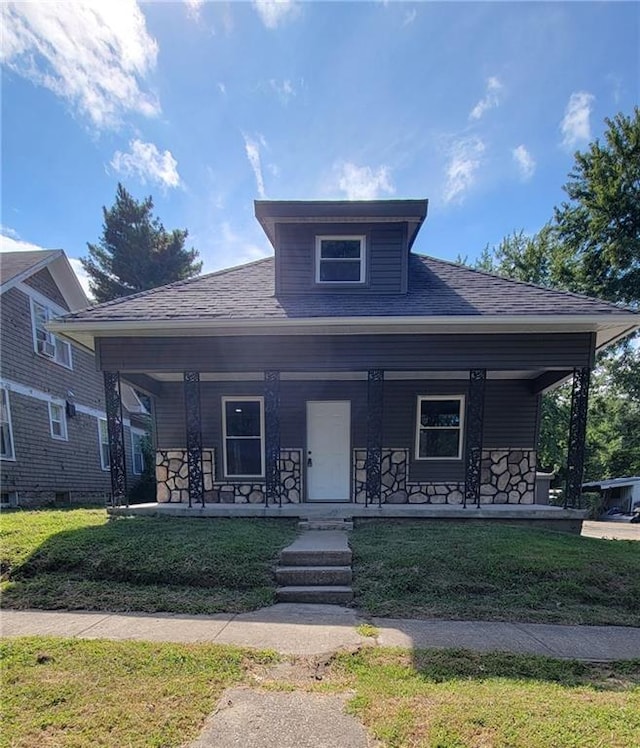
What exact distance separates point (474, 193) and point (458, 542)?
425 inches

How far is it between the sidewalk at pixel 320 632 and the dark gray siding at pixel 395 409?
4.15 m

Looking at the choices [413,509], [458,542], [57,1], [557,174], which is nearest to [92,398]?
[57,1]

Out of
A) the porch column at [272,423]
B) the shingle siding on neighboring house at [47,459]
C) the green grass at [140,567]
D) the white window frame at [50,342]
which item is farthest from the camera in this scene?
the white window frame at [50,342]

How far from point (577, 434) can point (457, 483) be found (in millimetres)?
2234

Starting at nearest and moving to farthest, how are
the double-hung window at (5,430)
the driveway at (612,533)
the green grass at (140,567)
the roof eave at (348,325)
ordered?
the green grass at (140,567) < the roof eave at (348,325) < the driveway at (612,533) < the double-hung window at (5,430)

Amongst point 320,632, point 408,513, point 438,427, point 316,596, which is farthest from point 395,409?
point 320,632

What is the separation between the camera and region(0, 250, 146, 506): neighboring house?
367 inches

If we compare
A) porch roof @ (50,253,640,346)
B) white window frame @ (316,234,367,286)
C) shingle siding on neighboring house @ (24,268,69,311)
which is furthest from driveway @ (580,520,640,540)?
shingle siding on neighboring house @ (24,268,69,311)

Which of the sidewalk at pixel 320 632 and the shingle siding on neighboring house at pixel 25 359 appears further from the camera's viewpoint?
the shingle siding on neighboring house at pixel 25 359

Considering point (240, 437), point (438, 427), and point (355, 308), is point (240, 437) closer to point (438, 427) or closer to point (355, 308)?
point (355, 308)

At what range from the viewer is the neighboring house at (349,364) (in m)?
6.28

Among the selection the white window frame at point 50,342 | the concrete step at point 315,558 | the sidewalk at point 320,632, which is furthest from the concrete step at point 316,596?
the white window frame at point 50,342

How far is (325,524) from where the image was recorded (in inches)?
234

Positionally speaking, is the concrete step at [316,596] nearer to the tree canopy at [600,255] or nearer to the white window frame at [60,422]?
the white window frame at [60,422]
